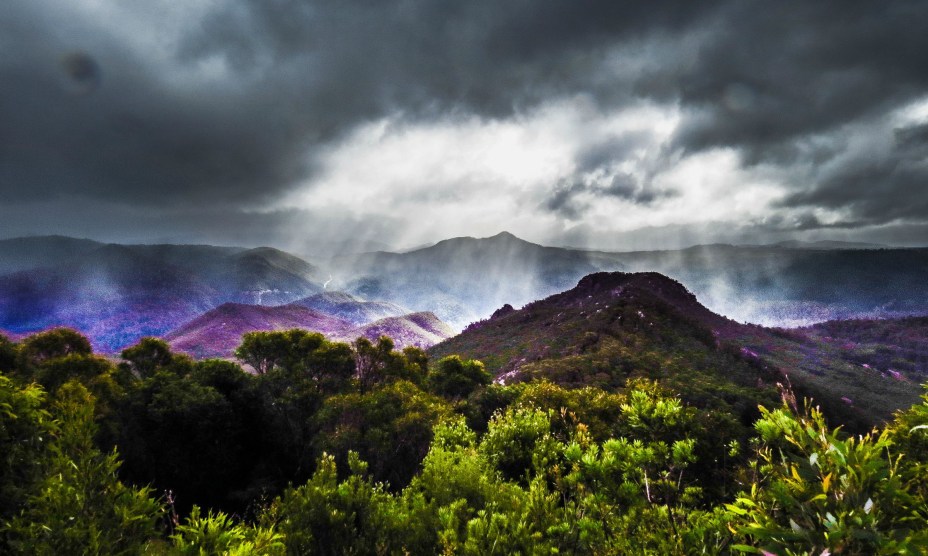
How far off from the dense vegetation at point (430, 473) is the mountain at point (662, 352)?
9.44m

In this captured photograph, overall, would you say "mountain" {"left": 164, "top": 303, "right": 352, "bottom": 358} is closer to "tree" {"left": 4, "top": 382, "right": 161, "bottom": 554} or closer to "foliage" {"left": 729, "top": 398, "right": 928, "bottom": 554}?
"tree" {"left": 4, "top": 382, "right": 161, "bottom": 554}

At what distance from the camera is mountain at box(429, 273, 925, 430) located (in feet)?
112

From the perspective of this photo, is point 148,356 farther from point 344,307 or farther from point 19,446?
point 344,307

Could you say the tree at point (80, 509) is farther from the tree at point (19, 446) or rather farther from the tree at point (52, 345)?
the tree at point (52, 345)

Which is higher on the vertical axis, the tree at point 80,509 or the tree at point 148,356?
the tree at point 80,509

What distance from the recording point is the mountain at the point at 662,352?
112 ft

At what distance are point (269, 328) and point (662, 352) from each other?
83893 mm

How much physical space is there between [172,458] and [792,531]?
1190 inches

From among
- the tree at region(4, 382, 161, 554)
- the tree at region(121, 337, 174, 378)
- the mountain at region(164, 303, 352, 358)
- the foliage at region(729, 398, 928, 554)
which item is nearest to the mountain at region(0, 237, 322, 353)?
the mountain at region(164, 303, 352, 358)

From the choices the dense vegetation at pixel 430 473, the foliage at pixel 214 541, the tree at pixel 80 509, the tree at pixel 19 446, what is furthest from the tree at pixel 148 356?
the foliage at pixel 214 541

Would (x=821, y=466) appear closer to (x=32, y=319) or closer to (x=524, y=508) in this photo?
(x=524, y=508)

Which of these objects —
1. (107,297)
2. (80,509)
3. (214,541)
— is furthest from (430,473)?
(107,297)

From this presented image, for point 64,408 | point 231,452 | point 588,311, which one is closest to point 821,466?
point 64,408

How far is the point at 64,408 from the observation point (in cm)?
912
